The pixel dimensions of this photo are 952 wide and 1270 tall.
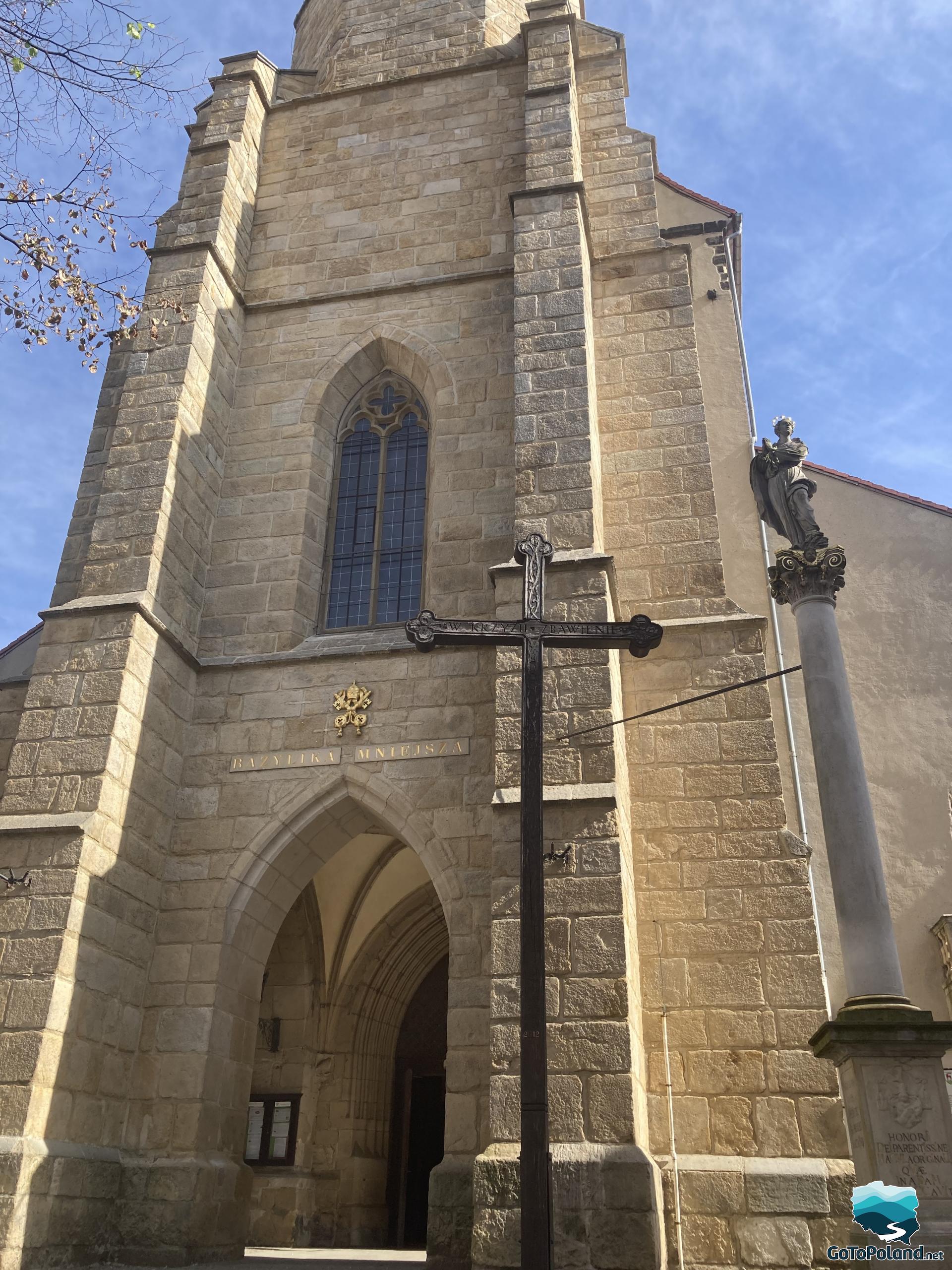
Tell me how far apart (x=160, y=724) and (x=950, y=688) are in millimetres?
8180

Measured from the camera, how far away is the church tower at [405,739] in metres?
7.07

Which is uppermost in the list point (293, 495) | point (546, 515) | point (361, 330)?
point (361, 330)

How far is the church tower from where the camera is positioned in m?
7.07

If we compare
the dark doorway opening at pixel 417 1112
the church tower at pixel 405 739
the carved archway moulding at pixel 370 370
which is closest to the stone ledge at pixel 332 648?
the church tower at pixel 405 739

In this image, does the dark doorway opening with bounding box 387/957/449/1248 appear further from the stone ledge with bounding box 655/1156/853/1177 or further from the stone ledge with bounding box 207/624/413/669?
the stone ledge with bounding box 655/1156/853/1177

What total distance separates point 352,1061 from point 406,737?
5177 millimetres

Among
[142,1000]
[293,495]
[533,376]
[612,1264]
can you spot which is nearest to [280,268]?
[293,495]

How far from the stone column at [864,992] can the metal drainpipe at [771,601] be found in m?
2.02

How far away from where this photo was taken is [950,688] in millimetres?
11859

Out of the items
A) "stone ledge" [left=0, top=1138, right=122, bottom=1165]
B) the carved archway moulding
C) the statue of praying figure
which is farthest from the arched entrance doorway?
the statue of praying figure

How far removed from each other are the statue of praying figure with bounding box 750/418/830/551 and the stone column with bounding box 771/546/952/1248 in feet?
0.80

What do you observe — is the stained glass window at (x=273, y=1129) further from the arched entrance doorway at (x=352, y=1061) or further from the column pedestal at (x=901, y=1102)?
the column pedestal at (x=901, y=1102)

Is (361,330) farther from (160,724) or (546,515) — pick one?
(160,724)

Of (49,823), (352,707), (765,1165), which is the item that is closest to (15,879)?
(49,823)
